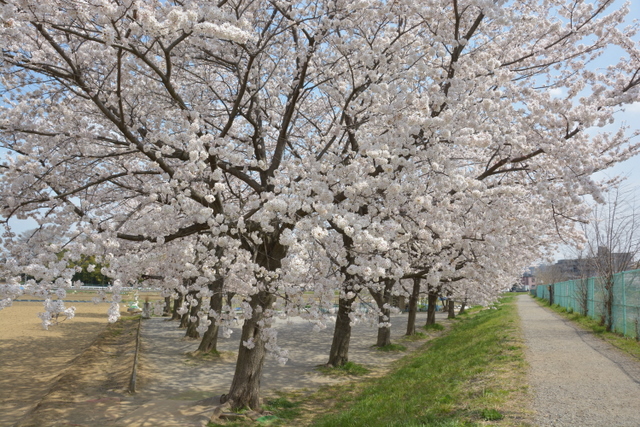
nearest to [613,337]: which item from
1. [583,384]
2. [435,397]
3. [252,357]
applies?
[583,384]

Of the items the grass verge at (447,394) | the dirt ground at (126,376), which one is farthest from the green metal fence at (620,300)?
the dirt ground at (126,376)

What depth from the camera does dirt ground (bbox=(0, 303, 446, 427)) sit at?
8.92m

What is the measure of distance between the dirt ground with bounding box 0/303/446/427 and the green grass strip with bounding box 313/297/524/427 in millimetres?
2302

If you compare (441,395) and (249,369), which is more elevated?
(441,395)

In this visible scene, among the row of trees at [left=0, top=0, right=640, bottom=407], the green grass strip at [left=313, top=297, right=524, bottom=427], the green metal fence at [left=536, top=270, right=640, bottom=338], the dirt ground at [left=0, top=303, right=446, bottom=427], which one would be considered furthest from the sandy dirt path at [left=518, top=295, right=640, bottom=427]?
the dirt ground at [left=0, top=303, right=446, bottom=427]

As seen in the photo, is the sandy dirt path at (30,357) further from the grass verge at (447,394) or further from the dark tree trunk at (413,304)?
the dark tree trunk at (413,304)

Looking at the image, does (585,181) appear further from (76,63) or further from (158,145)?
(76,63)

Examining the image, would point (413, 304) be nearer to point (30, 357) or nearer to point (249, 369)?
point (249, 369)

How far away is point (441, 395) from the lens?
24.8 feet

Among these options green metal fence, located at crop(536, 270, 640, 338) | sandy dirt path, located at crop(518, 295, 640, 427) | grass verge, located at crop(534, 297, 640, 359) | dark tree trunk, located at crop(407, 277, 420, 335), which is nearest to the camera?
sandy dirt path, located at crop(518, 295, 640, 427)

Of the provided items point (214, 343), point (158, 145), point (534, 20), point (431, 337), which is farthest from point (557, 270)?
point (158, 145)

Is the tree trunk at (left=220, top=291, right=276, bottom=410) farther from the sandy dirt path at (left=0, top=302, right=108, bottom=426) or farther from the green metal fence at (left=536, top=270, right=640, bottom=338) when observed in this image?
the green metal fence at (left=536, top=270, right=640, bottom=338)

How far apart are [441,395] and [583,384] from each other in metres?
2.34

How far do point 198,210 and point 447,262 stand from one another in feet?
19.6
